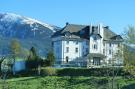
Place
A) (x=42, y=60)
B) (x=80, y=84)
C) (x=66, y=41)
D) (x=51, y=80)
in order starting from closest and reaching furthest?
1. (x=80, y=84)
2. (x=51, y=80)
3. (x=42, y=60)
4. (x=66, y=41)

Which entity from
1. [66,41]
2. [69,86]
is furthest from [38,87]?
[66,41]

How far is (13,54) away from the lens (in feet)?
309

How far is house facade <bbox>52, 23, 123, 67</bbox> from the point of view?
338 feet

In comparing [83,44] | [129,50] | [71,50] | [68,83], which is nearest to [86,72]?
[68,83]

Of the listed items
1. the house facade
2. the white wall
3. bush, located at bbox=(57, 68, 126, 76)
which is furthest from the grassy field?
the white wall

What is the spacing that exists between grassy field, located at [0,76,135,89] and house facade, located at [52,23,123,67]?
1256 inches

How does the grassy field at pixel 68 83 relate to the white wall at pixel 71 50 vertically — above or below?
below

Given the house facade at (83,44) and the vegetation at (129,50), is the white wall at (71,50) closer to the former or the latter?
the house facade at (83,44)

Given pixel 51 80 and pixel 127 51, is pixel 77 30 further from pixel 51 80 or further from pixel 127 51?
pixel 127 51

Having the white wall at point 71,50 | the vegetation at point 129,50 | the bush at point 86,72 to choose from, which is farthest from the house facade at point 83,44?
the vegetation at point 129,50

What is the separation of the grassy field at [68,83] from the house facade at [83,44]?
31896mm

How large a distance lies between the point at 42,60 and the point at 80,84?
2093 cm

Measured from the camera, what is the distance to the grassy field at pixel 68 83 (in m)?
60.8

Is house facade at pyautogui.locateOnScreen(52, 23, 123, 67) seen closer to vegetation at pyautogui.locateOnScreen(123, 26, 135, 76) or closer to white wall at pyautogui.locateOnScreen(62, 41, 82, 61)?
white wall at pyautogui.locateOnScreen(62, 41, 82, 61)
